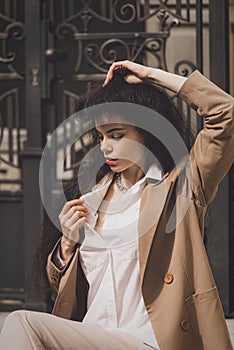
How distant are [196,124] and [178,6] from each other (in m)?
0.79

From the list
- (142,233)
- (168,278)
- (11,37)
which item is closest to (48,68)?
(11,37)

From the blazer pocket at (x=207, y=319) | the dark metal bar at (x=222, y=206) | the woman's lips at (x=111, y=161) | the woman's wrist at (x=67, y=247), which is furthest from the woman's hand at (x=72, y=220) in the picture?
the dark metal bar at (x=222, y=206)

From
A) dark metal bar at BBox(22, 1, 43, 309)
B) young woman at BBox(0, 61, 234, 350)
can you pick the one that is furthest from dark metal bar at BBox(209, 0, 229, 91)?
young woman at BBox(0, 61, 234, 350)

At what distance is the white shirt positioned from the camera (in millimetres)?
3334

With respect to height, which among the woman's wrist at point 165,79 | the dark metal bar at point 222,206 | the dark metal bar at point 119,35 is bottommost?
the dark metal bar at point 222,206

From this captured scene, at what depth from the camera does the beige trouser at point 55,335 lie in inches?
121

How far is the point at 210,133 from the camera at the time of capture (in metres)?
3.32

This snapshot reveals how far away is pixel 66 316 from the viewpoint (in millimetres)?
3477

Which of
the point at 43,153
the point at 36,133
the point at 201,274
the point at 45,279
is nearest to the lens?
the point at 201,274

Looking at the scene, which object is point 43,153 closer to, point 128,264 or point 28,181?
point 28,181

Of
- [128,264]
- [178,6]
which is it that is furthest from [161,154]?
[178,6]

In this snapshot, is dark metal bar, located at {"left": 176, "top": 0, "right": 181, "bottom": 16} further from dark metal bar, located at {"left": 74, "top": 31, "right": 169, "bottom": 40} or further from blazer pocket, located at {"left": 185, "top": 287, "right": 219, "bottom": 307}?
blazer pocket, located at {"left": 185, "top": 287, "right": 219, "bottom": 307}

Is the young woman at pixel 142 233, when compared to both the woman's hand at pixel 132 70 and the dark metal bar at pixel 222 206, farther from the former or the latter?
the dark metal bar at pixel 222 206

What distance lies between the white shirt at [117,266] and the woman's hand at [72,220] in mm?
51
